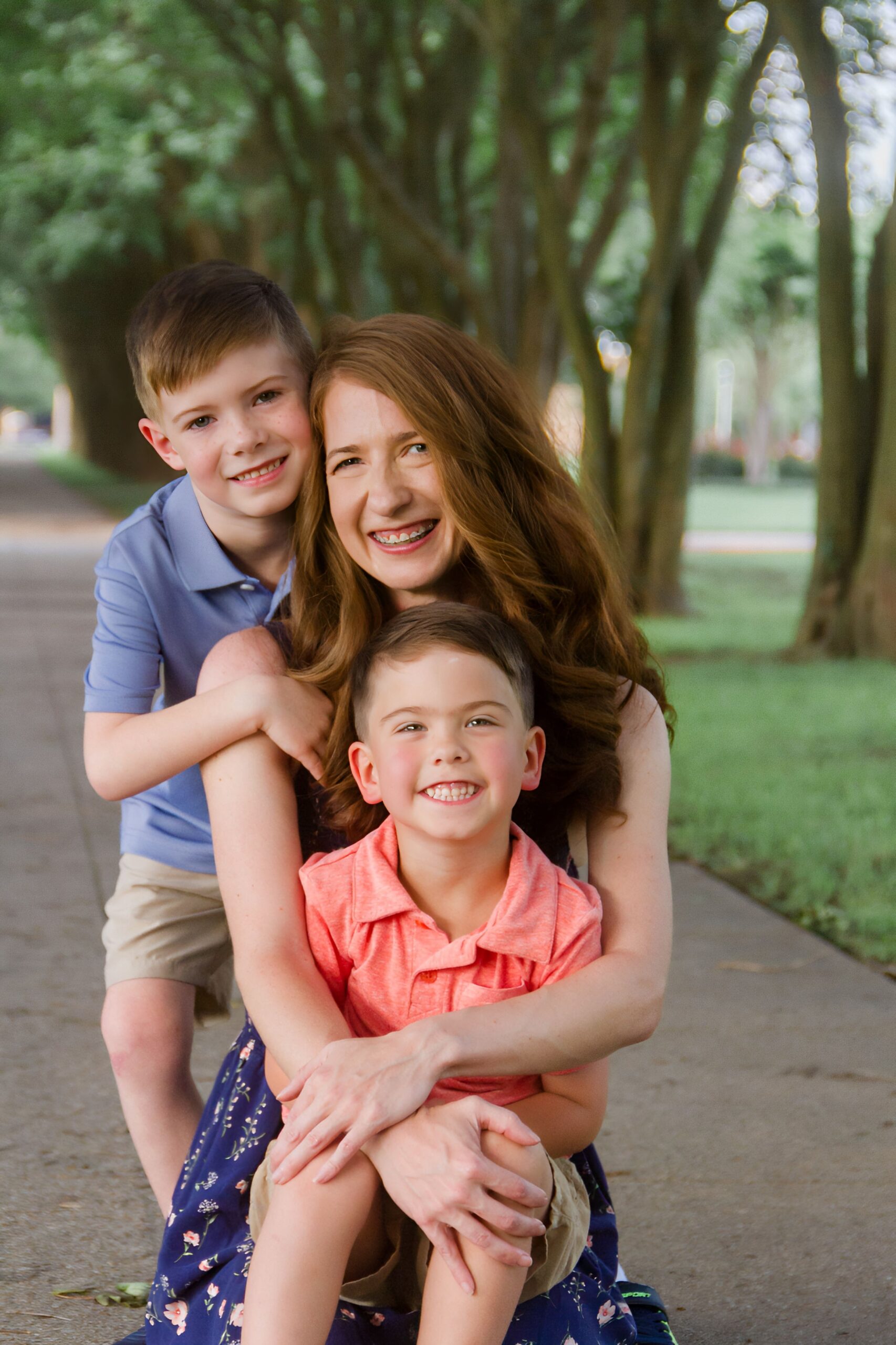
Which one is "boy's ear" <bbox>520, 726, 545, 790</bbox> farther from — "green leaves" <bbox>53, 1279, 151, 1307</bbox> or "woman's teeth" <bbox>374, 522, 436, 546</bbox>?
"green leaves" <bbox>53, 1279, 151, 1307</bbox>

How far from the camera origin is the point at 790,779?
7066 millimetres

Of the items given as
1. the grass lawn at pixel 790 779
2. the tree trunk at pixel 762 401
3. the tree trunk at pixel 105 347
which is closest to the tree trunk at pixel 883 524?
the grass lawn at pixel 790 779

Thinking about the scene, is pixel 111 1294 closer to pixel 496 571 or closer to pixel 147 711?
pixel 147 711

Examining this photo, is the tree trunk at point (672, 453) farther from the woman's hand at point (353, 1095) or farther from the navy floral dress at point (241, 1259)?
the woman's hand at point (353, 1095)

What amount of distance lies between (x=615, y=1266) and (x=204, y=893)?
3.26ft

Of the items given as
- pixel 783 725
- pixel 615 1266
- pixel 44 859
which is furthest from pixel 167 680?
pixel 783 725

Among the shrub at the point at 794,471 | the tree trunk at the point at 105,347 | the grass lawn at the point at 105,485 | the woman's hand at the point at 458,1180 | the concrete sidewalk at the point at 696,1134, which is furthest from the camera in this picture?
the shrub at the point at 794,471

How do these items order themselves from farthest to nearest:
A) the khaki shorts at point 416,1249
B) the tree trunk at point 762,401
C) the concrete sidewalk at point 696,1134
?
the tree trunk at point 762,401 < the concrete sidewalk at point 696,1134 < the khaki shorts at point 416,1249

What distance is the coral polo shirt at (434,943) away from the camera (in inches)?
86.8

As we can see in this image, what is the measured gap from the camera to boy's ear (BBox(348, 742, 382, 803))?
2314 mm

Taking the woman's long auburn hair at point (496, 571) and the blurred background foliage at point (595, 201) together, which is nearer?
the woman's long auburn hair at point (496, 571)

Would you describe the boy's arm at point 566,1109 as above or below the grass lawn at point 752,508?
above

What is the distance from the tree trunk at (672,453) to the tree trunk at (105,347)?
63.0 feet

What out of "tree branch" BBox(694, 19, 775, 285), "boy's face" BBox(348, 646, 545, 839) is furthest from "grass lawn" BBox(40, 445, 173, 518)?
"boy's face" BBox(348, 646, 545, 839)
